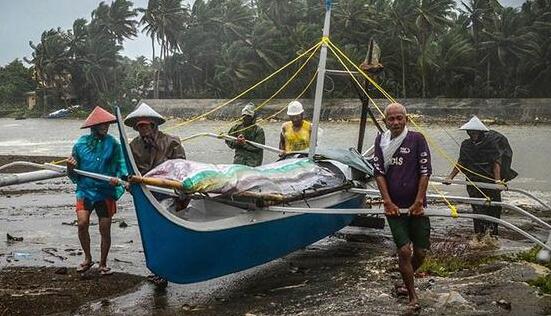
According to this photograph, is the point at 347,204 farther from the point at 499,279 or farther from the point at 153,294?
the point at 153,294

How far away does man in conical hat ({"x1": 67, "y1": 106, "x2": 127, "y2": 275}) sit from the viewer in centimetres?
556

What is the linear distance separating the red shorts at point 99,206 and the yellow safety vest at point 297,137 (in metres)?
2.71

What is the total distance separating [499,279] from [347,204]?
69.8 inches

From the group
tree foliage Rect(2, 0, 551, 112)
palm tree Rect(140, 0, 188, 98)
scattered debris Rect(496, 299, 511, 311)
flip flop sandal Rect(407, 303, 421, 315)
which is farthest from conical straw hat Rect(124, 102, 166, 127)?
palm tree Rect(140, 0, 188, 98)

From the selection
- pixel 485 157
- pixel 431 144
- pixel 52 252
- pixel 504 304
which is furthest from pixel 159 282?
pixel 431 144

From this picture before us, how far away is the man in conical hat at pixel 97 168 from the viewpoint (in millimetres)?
5562

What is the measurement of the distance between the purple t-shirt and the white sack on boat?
114cm

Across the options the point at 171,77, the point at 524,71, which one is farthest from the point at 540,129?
the point at 171,77

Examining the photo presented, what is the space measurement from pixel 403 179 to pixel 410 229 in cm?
41

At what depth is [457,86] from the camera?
126 feet

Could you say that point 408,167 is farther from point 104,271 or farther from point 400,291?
point 104,271

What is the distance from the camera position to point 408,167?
181 inches

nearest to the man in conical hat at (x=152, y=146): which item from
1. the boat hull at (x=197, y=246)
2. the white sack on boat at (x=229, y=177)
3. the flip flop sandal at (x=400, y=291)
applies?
the white sack on boat at (x=229, y=177)

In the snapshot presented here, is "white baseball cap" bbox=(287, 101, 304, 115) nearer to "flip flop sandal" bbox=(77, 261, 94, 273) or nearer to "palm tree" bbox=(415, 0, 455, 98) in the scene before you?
"flip flop sandal" bbox=(77, 261, 94, 273)
